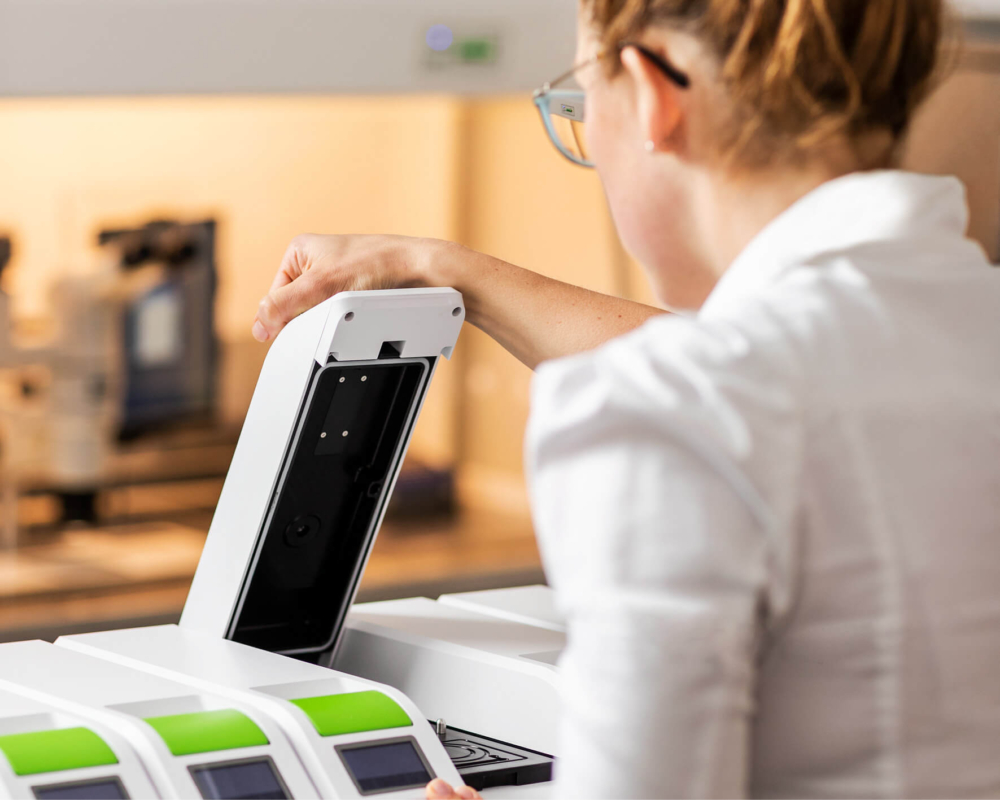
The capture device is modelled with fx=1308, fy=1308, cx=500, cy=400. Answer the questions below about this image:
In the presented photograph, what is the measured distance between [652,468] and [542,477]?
6 centimetres

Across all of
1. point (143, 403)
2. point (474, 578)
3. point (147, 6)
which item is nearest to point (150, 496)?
point (143, 403)

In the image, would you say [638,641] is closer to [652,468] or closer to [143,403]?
[652,468]

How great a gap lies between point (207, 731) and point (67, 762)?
10 cm

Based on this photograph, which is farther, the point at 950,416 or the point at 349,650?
the point at 349,650

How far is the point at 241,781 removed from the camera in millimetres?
918

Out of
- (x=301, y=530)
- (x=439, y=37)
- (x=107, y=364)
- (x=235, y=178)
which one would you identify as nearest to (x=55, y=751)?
(x=301, y=530)

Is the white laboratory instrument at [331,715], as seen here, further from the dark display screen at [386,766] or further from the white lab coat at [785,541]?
the white lab coat at [785,541]

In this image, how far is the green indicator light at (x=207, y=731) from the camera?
925 mm

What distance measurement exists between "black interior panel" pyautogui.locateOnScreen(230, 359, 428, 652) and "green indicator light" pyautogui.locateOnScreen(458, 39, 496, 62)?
2.27ft

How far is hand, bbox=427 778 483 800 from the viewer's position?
0.95m

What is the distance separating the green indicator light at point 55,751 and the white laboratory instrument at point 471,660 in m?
0.37

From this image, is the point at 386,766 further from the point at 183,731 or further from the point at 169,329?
the point at 169,329

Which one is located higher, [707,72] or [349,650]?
[707,72]

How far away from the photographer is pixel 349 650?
4.27 feet
